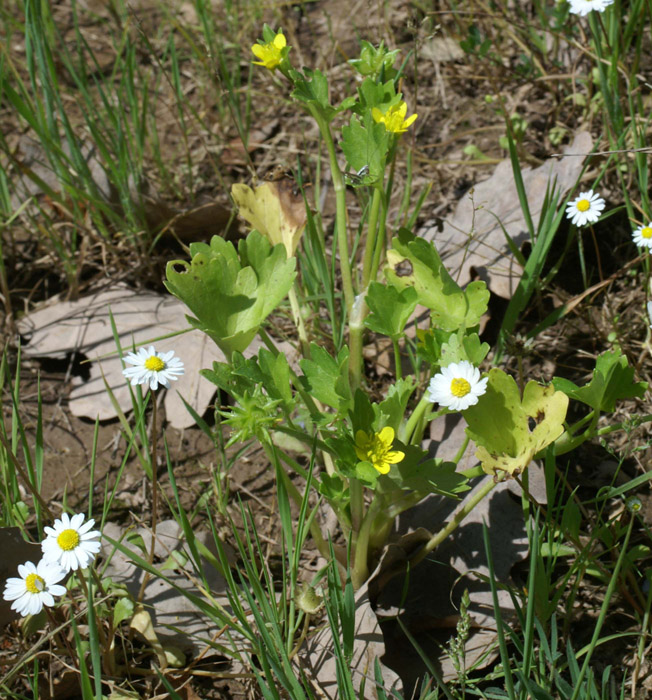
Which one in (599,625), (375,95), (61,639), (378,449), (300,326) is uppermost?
(375,95)

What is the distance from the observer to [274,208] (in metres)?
1.99

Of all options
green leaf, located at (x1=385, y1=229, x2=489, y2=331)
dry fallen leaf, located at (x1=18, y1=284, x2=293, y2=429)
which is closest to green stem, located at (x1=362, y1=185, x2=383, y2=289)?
green leaf, located at (x1=385, y1=229, x2=489, y2=331)

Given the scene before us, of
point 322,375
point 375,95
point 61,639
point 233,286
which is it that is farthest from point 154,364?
point 375,95

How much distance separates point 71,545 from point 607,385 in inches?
45.8

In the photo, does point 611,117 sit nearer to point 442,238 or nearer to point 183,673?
point 442,238

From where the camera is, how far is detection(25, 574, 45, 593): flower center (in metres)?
1.47

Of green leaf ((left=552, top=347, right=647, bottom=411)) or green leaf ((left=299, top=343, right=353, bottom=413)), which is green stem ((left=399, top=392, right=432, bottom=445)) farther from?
green leaf ((left=552, top=347, right=647, bottom=411))

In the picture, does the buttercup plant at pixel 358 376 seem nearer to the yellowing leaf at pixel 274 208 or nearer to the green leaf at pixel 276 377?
the green leaf at pixel 276 377

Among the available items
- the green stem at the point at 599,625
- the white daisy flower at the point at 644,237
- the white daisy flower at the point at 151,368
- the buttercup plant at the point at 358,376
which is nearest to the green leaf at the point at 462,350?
the buttercup plant at the point at 358,376

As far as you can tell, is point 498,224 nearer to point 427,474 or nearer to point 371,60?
point 371,60

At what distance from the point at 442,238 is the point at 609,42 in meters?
0.88

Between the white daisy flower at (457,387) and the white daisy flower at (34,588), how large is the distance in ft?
2.77

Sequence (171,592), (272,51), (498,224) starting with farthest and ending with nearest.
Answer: (498,224), (171,592), (272,51)

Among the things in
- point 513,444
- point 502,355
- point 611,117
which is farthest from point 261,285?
point 611,117
